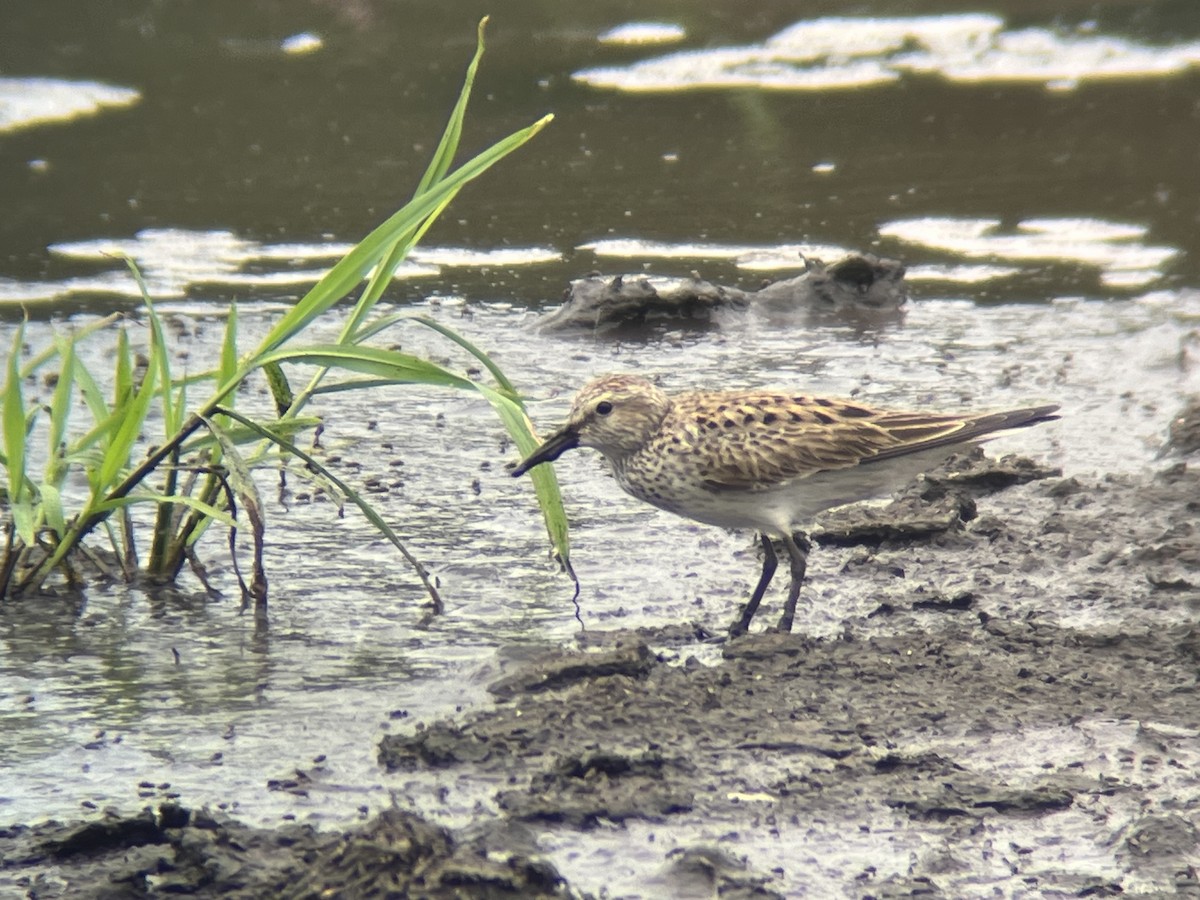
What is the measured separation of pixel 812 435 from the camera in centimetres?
577

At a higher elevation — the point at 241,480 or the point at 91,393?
the point at 91,393

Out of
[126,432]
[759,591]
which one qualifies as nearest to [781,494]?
[759,591]

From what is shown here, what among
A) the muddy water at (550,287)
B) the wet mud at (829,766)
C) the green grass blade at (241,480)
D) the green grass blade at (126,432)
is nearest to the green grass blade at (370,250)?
the green grass blade at (241,480)

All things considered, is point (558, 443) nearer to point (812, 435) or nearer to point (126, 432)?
point (812, 435)

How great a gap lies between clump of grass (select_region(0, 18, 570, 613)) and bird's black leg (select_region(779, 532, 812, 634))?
78cm

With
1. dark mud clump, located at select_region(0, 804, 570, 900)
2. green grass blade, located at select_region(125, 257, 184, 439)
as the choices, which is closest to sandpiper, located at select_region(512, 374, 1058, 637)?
green grass blade, located at select_region(125, 257, 184, 439)

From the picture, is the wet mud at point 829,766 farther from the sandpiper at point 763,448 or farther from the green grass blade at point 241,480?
the green grass blade at point 241,480

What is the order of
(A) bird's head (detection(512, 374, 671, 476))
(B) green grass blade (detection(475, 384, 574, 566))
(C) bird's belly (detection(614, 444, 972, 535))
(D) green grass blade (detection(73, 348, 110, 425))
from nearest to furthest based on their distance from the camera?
(B) green grass blade (detection(475, 384, 574, 566))
(D) green grass blade (detection(73, 348, 110, 425))
(C) bird's belly (detection(614, 444, 972, 535))
(A) bird's head (detection(512, 374, 671, 476))

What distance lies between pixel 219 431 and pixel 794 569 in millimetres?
1937

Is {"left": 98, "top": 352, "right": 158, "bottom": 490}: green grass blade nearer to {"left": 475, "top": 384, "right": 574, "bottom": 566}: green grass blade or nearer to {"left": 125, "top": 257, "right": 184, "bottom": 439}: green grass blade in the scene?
{"left": 125, "top": 257, "right": 184, "bottom": 439}: green grass blade

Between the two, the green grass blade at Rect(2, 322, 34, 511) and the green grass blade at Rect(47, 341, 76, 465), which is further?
the green grass blade at Rect(47, 341, 76, 465)

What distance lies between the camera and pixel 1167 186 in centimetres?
1153

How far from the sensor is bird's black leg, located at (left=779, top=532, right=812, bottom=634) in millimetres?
5406

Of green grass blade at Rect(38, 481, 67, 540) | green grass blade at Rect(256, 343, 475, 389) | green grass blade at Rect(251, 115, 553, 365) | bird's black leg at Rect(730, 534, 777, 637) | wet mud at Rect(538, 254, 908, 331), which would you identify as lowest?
bird's black leg at Rect(730, 534, 777, 637)
